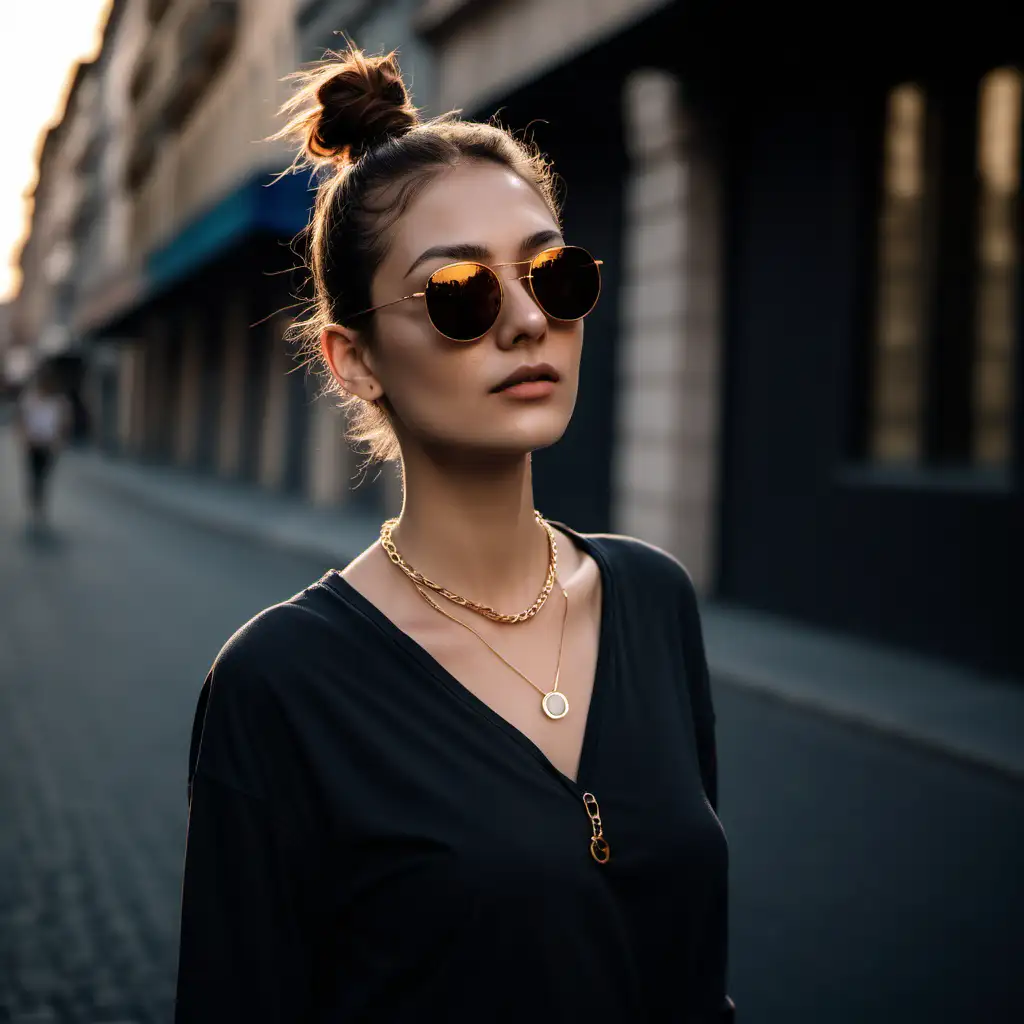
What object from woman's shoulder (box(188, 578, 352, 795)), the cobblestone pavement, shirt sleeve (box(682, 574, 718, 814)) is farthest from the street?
woman's shoulder (box(188, 578, 352, 795))

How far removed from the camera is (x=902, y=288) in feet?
30.5

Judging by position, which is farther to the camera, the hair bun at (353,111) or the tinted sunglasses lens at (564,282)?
the hair bun at (353,111)

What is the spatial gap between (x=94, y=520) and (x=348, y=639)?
19.8 m

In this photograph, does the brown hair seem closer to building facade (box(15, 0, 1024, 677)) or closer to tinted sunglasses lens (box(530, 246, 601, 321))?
tinted sunglasses lens (box(530, 246, 601, 321))

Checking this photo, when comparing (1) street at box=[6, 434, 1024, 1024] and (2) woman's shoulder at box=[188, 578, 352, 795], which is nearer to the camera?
(2) woman's shoulder at box=[188, 578, 352, 795]

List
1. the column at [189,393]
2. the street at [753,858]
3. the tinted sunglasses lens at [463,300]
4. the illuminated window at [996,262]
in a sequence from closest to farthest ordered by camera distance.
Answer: the tinted sunglasses lens at [463,300] → the street at [753,858] → the illuminated window at [996,262] → the column at [189,393]

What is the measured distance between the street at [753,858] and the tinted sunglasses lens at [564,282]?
98.5 inches

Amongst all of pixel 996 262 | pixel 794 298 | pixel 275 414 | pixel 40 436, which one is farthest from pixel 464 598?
pixel 275 414

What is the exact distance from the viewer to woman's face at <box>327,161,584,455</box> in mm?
1675

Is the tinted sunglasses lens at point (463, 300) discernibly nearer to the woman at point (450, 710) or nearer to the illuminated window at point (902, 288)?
the woman at point (450, 710)

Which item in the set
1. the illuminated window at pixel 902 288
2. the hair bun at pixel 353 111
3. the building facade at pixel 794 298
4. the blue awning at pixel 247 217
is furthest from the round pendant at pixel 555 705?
the blue awning at pixel 247 217

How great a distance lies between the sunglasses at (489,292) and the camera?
5.38 feet

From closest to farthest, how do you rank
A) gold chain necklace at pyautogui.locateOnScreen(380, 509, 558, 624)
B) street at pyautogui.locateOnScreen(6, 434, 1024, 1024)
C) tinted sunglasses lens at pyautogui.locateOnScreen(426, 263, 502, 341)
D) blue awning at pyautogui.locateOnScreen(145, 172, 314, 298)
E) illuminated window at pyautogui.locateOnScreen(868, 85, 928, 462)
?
tinted sunglasses lens at pyautogui.locateOnScreen(426, 263, 502, 341) → gold chain necklace at pyautogui.locateOnScreen(380, 509, 558, 624) → street at pyautogui.locateOnScreen(6, 434, 1024, 1024) → illuminated window at pyautogui.locateOnScreen(868, 85, 928, 462) → blue awning at pyautogui.locateOnScreen(145, 172, 314, 298)

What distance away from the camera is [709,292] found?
11.0m
